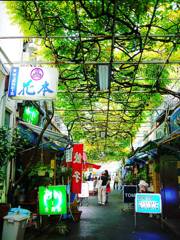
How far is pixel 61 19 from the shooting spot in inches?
290

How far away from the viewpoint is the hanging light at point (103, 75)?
8.73 meters

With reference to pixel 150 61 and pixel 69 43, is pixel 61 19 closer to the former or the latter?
pixel 69 43

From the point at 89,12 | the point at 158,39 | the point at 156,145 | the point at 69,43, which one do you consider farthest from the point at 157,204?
the point at 89,12

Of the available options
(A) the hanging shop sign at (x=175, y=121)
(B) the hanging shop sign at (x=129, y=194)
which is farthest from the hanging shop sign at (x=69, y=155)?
(A) the hanging shop sign at (x=175, y=121)

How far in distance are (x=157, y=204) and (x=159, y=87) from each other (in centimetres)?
466

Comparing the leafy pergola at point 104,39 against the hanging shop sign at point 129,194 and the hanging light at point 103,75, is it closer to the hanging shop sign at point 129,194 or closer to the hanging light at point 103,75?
the hanging light at point 103,75

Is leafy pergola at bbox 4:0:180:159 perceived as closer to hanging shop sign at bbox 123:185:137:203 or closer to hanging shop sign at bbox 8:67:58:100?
hanging shop sign at bbox 8:67:58:100

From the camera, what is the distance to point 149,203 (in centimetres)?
1049

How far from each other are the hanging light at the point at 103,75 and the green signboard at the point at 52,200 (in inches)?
157

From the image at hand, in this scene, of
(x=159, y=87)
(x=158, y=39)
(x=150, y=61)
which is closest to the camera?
(x=158, y=39)

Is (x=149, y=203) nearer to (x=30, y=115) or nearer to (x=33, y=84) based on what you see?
(x=33, y=84)

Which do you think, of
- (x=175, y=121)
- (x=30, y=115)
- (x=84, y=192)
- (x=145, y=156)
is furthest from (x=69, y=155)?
(x=84, y=192)

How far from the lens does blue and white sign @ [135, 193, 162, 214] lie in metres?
10.4

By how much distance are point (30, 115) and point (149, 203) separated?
702 centimetres
